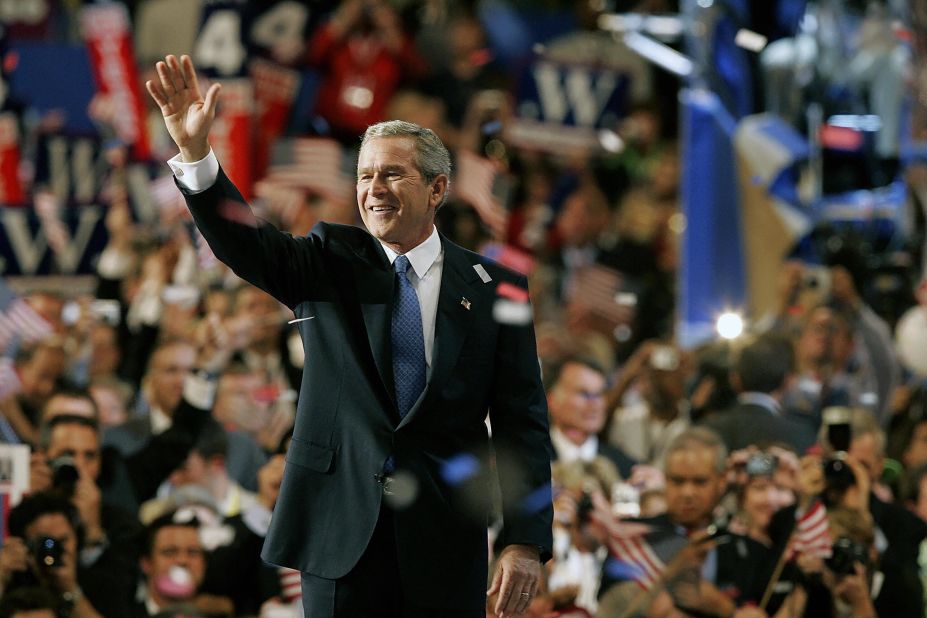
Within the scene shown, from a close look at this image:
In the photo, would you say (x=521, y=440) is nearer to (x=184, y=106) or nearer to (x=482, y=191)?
(x=184, y=106)

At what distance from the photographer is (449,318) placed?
12.8ft

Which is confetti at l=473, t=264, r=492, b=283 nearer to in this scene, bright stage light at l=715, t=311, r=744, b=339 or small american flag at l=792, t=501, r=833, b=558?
small american flag at l=792, t=501, r=833, b=558

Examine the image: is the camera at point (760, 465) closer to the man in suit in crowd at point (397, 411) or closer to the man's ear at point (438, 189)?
the man in suit in crowd at point (397, 411)

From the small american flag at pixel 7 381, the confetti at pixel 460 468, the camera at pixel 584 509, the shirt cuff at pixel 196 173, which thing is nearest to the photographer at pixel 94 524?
the small american flag at pixel 7 381

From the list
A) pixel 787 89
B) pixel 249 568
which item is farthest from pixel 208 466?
pixel 787 89

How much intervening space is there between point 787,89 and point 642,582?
16.0 feet

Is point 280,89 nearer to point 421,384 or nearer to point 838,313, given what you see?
point 838,313

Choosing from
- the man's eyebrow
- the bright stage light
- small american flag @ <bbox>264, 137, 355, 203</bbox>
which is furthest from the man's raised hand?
small american flag @ <bbox>264, 137, 355, 203</bbox>

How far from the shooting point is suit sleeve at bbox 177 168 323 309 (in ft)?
11.9

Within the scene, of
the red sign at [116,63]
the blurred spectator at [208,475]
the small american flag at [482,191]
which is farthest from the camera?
the red sign at [116,63]

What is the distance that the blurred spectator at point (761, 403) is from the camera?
21.7ft

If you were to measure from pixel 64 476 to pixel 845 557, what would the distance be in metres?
2.71

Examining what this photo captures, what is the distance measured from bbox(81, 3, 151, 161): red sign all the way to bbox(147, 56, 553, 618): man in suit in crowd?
8960mm

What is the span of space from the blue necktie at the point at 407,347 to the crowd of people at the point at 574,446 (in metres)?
0.23
